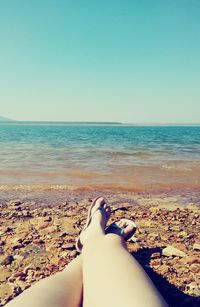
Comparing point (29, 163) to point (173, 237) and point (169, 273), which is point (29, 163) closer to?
point (173, 237)

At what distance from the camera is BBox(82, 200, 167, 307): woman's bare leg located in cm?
132

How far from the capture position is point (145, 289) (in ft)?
4.51

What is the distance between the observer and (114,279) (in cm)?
147

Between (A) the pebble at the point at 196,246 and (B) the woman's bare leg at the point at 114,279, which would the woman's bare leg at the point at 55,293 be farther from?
(A) the pebble at the point at 196,246

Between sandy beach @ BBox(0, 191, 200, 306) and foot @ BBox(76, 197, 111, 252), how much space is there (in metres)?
0.32

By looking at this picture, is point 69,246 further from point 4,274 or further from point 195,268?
point 195,268

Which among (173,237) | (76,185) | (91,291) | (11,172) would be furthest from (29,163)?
(91,291)

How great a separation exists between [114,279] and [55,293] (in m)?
0.33

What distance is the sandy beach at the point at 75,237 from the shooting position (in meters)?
2.36

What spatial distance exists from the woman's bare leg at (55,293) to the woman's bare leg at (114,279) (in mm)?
53

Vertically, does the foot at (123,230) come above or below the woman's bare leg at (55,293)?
below

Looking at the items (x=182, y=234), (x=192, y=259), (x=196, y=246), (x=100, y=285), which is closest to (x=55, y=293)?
(x=100, y=285)

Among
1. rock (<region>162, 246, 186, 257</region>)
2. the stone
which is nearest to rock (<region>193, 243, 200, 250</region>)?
rock (<region>162, 246, 186, 257</region>)

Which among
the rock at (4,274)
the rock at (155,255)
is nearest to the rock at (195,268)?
the rock at (155,255)
